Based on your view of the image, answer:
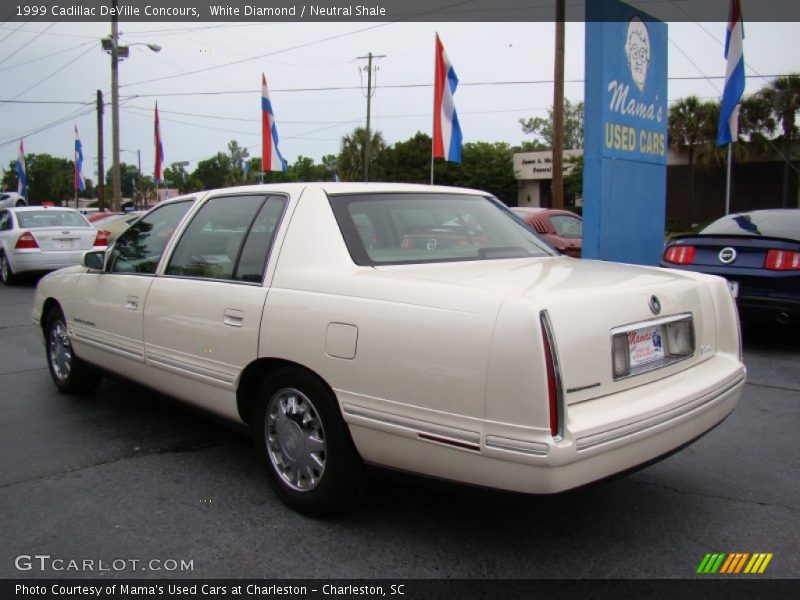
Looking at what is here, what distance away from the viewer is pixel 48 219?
13.8 meters

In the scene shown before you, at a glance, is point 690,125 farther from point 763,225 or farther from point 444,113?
point 763,225

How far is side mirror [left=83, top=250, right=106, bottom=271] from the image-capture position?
15.8 feet

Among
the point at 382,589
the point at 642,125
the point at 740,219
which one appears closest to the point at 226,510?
the point at 382,589

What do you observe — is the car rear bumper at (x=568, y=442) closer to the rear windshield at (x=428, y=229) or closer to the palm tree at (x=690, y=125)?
the rear windshield at (x=428, y=229)

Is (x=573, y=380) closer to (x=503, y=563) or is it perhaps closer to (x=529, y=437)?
(x=529, y=437)

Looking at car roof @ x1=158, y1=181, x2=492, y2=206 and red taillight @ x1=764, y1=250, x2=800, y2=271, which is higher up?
car roof @ x1=158, y1=181, x2=492, y2=206

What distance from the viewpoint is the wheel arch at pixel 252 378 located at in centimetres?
328

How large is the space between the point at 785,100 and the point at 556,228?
86.9ft

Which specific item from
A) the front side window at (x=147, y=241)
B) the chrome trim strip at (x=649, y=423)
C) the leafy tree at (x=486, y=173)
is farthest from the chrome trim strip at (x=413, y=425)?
the leafy tree at (x=486, y=173)

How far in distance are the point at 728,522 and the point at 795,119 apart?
1372 inches

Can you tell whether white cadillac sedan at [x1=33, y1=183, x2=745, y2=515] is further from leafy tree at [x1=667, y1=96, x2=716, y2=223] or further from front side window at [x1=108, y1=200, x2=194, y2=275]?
leafy tree at [x1=667, y1=96, x2=716, y2=223]

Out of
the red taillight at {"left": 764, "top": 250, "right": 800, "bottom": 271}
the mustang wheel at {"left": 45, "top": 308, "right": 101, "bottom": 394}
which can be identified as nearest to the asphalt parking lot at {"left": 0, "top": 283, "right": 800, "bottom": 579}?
the mustang wheel at {"left": 45, "top": 308, "right": 101, "bottom": 394}

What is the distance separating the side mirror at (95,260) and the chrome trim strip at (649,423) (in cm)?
361

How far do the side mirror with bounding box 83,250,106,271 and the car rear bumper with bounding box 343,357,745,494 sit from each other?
8.90 feet
